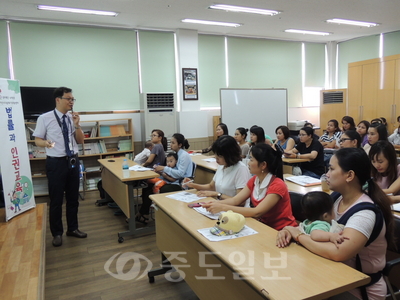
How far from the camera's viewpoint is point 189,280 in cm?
220

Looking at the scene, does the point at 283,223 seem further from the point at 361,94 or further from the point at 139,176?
the point at 361,94

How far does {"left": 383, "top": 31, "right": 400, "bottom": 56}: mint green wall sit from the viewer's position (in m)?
7.57

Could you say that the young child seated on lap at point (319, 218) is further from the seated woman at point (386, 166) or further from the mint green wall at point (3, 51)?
the mint green wall at point (3, 51)

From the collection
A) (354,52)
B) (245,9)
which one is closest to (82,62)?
(245,9)

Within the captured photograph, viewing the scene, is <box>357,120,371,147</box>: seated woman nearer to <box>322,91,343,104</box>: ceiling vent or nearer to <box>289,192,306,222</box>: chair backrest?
<box>322,91,343,104</box>: ceiling vent

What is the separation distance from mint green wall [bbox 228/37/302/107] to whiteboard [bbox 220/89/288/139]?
0.46 meters

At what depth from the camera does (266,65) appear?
27.1 feet

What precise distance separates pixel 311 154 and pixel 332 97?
4727 mm

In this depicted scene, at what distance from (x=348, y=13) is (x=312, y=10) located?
2.78 feet

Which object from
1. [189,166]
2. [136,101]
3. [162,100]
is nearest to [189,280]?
[189,166]

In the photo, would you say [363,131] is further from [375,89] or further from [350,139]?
[375,89]

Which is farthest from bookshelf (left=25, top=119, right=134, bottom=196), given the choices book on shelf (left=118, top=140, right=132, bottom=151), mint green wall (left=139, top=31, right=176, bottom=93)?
mint green wall (left=139, top=31, right=176, bottom=93)

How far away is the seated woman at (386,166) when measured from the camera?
103 inches

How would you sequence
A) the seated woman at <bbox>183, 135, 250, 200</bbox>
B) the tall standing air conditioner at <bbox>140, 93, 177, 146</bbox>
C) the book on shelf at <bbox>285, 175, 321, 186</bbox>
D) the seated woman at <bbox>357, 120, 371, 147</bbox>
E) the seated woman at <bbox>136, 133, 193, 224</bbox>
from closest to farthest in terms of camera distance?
the seated woman at <bbox>183, 135, 250, 200</bbox> < the book on shelf at <bbox>285, 175, 321, 186</bbox> < the seated woman at <bbox>136, 133, 193, 224</bbox> < the seated woman at <bbox>357, 120, 371, 147</bbox> < the tall standing air conditioner at <bbox>140, 93, 177, 146</bbox>
